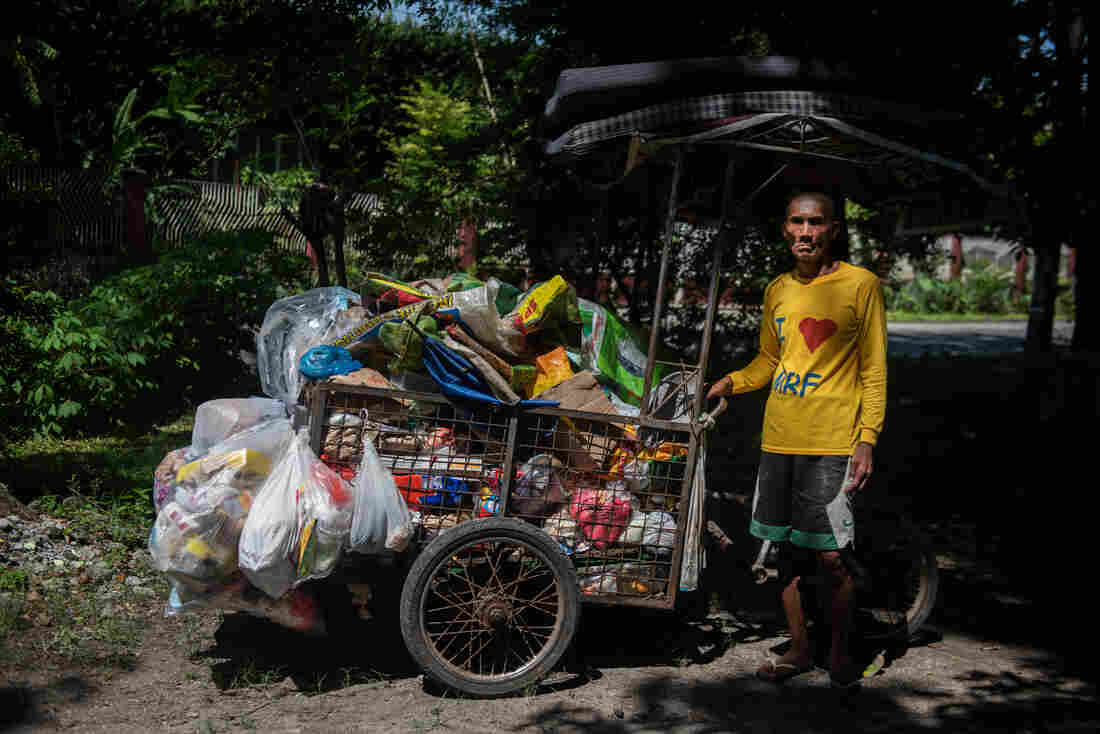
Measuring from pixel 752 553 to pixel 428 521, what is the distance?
8.45 ft

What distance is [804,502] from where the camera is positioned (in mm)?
3695

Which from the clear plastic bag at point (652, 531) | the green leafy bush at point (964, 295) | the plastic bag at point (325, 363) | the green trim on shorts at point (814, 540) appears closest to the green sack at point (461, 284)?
the plastic bag at point (325, 363)

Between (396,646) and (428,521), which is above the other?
(428,521)

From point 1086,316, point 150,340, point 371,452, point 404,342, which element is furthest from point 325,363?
point 1086,316

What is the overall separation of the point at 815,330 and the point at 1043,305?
22.1 feet

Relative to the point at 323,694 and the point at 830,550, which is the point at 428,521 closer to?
the point at 323,694

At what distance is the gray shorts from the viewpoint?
11.9 ft

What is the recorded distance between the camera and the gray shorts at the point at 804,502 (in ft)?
11.9

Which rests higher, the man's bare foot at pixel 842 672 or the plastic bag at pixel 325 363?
the plastic bag at pixel 325 363

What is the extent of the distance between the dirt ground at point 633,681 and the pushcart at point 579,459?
27 cm

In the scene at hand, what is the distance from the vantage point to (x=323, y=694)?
144 inches

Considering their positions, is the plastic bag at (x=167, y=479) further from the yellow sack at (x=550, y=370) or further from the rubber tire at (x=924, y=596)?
the rubber tire at (x=924, y=596)

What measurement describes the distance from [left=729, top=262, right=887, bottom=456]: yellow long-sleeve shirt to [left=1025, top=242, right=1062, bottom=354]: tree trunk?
5.61 metres

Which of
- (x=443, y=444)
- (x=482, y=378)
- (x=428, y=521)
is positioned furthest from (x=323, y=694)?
(x=482, y=378)
